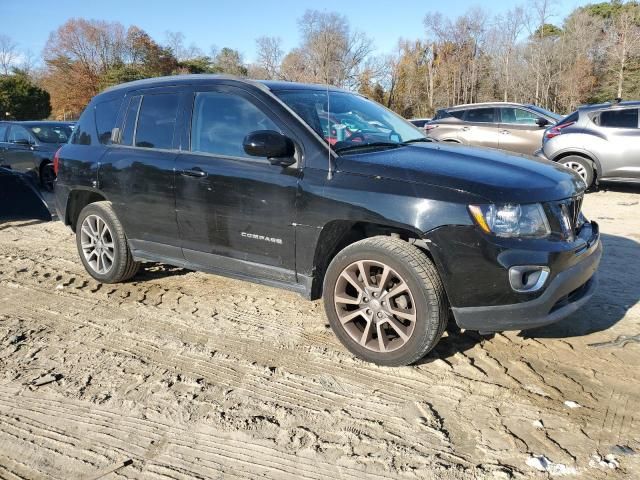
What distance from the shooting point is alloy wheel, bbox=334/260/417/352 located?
3.27 m

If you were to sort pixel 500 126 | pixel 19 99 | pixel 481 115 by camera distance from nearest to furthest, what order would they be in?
1. pixel 500 126
2. pixel 481 115
3. pixel 19 99

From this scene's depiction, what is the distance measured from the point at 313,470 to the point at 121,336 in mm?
2139

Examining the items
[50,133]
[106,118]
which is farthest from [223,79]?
[50,133]

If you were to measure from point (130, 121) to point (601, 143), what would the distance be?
27.5 feet

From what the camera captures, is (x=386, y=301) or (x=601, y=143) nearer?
(x=386, y=301)

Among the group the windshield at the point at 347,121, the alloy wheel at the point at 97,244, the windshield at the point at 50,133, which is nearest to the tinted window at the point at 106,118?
the alloy wheel at the point at 97,244

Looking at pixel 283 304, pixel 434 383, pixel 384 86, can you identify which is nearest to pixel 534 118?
pixel 283 304

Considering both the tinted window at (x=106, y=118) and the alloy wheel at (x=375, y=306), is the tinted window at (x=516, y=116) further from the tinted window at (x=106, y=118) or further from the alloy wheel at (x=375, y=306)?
the alloy wheel at (x=375, y=306)

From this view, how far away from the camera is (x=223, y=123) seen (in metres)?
4.02

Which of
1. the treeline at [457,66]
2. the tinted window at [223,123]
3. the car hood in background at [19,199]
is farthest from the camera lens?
the treeline at [457,66]

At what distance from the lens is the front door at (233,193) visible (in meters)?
3.67

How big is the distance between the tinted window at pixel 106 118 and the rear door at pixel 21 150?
7705mm

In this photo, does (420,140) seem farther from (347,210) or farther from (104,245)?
(104,245)

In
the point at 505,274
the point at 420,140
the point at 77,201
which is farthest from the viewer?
the point at 77,201
